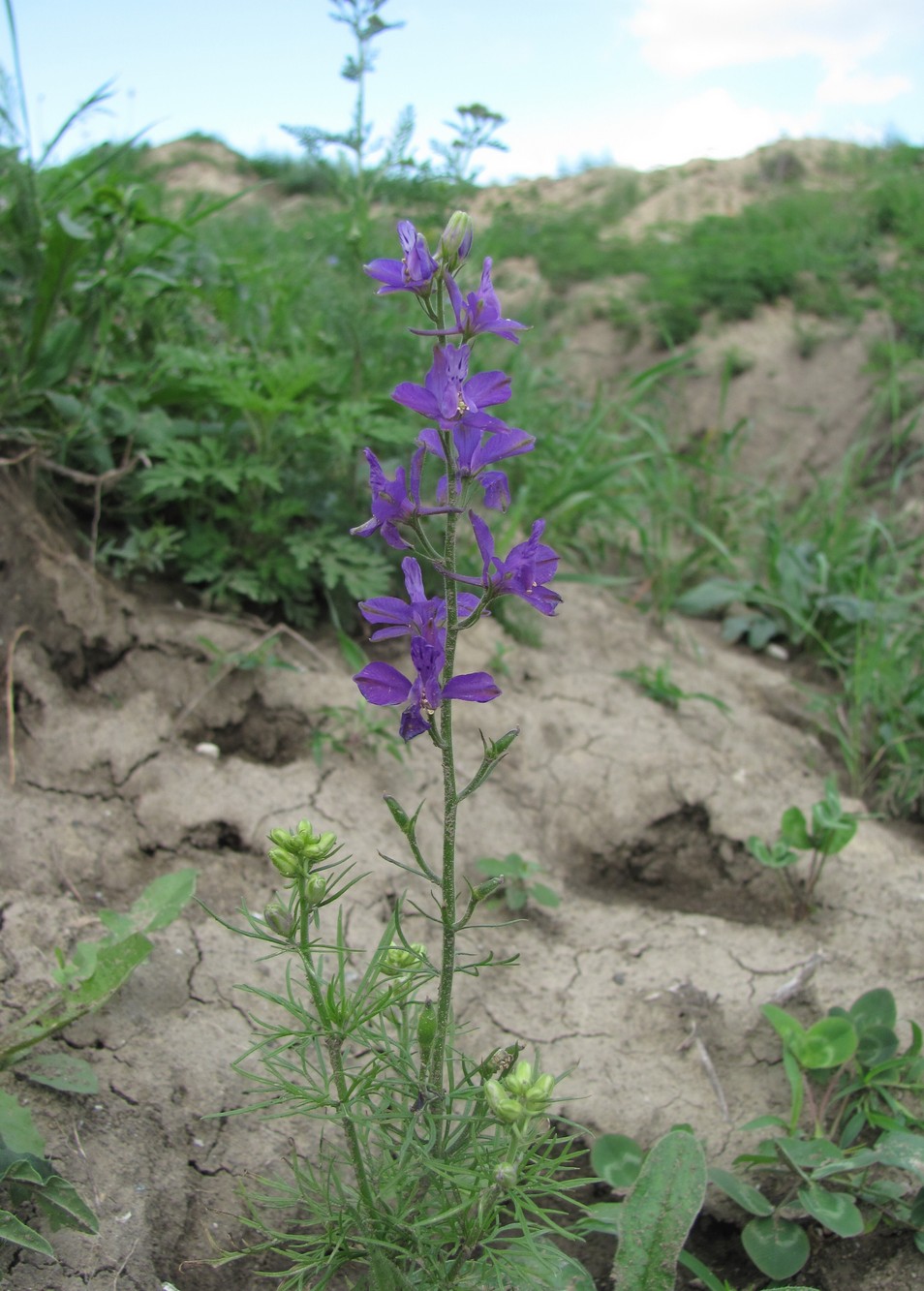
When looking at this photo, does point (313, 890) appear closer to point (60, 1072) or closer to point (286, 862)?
point (286, 862)

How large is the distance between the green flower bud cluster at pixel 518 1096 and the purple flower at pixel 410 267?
96 centimetres

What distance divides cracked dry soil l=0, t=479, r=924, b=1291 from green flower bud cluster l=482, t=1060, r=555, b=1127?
0.61m

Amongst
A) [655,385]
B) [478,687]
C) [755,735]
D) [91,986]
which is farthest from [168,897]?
[655,385]

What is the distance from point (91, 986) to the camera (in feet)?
5.73

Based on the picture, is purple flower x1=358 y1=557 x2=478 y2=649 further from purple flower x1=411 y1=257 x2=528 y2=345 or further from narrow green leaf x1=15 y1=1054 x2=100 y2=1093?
narrow green leaf x1=15 y1=1054 x2=100 y2=1093

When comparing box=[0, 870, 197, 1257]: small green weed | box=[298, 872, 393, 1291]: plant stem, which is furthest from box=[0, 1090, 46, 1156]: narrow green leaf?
box=[298, 872, 393, 1291]: plant stem

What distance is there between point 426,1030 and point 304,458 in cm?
198

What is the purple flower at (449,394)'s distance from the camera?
3.82 feet

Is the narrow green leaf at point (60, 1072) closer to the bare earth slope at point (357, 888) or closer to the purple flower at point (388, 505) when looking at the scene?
the bare earth slope at point (357, 888)

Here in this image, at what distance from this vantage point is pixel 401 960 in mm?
1382

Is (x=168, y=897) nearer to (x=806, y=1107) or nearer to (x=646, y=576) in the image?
(x=806, y=1107)

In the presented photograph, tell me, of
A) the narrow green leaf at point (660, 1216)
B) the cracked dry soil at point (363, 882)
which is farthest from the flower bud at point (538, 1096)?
the cracked dry soil at point (363, 882)

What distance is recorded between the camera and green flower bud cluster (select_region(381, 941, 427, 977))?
53.6 inches

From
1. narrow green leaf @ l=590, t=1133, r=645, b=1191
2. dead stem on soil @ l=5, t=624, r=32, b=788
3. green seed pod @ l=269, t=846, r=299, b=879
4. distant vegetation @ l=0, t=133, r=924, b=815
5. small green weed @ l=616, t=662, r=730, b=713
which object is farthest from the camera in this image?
small green weed @ l=616, t=662, r=730, b=713
